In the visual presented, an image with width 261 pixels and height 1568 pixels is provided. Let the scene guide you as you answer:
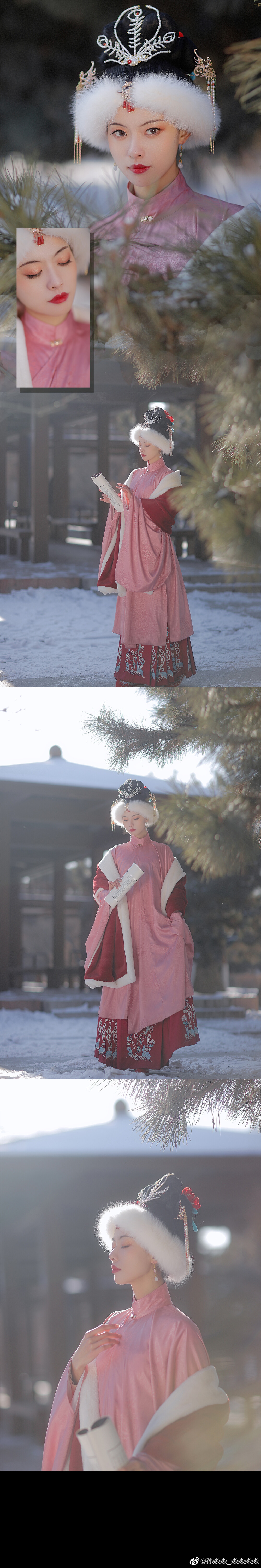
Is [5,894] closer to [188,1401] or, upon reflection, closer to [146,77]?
[188,1401]

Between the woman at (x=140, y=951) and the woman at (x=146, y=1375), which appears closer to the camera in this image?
the woman at (x=146, y=1375)

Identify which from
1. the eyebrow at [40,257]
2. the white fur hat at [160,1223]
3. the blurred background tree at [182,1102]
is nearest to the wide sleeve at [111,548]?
the eyebrow at [40,257]

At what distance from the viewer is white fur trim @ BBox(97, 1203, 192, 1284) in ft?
7.04

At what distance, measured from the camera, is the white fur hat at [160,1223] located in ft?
7.07

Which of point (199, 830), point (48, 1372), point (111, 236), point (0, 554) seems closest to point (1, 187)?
point (111, 236)

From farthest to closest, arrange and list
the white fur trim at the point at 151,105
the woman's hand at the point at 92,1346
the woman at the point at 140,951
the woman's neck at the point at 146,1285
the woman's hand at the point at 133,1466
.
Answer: the woman at the point at 140,951, the white fur trim at the point at 151,105, the woman's neck at the point at 146,1285, the woman's hand at the point at 92,1346, the woman's hand at the point at 133,1466

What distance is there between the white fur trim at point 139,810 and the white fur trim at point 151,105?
52.5 inches

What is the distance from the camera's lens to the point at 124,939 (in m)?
2.30

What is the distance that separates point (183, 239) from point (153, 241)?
6 centimetres

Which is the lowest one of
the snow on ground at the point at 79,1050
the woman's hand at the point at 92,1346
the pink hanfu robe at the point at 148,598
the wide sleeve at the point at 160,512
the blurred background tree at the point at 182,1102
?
the woman's hand at the point at 92,1346

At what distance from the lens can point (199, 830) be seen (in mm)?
2326

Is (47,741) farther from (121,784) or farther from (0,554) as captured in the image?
(0,554)

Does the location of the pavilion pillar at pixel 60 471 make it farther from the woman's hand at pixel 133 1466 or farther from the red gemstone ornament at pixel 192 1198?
the woman's hand at pixel 133 1466

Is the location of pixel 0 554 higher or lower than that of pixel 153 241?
lower
